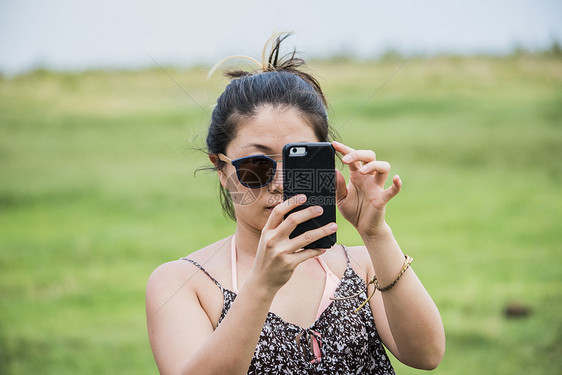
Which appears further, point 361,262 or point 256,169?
point 361,262

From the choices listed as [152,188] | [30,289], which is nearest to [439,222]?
[152,188]

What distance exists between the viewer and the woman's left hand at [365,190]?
1.87 meters

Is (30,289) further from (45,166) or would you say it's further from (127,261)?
(45,166)

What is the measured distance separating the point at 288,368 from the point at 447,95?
10.9m

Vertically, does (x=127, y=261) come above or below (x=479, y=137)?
below

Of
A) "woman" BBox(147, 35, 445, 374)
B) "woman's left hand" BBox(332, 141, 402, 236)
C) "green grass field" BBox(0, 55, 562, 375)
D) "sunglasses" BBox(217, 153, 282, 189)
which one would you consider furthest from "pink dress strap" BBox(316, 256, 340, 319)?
"green grass field" BBox(0, 55, 562, 375)

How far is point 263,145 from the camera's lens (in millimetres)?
2137

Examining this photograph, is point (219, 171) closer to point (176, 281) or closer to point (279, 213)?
point (176, 281)

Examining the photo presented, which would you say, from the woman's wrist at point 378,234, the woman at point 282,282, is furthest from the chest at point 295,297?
the woman's wrist at point 378,234

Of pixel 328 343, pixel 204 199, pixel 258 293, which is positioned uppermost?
pixel 258 293

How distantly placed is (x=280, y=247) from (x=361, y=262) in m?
0.70

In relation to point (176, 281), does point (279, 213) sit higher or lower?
higher

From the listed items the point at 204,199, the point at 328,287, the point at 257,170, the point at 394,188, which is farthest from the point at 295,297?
the point at 204,199

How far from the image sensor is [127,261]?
7.06m
